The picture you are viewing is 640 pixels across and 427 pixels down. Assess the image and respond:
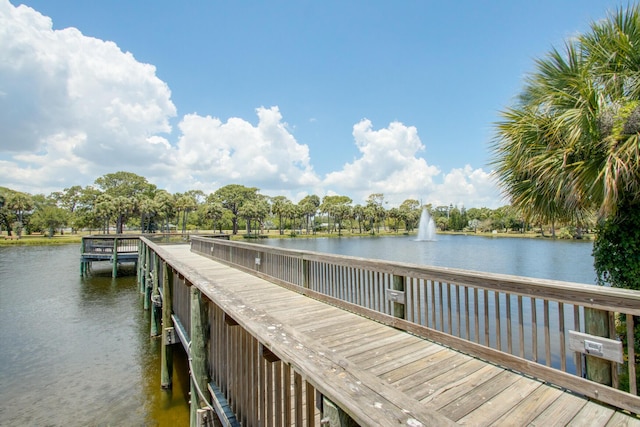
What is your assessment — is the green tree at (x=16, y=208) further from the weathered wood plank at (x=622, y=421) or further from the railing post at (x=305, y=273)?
the weathered wood plank at (x=622, y=421)

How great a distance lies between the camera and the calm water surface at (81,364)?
6715 mm

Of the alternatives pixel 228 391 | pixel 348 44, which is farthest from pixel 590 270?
pixel 228 391

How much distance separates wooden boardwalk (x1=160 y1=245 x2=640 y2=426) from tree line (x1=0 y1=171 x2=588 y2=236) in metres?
46.5

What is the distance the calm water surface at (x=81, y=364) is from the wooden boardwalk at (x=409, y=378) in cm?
524

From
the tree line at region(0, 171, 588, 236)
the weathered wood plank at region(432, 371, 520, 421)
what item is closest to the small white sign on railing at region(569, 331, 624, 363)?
the weathered wood plank at region(432, 371, 520, 421)

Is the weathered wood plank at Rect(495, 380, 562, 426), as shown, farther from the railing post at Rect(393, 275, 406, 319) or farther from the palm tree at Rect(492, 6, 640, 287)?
the palm tree at Rect(492, 6, 640, 287)

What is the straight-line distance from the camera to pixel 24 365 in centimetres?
874

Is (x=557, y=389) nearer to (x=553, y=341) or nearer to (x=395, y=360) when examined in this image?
(x=395, y=360)

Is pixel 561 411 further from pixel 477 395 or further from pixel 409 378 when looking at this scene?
pixel 409 378

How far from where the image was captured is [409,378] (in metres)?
2.81

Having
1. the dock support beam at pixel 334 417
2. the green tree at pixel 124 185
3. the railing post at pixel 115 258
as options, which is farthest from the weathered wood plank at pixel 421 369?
the green tree at pixel 124 185

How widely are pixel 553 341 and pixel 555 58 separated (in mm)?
7615

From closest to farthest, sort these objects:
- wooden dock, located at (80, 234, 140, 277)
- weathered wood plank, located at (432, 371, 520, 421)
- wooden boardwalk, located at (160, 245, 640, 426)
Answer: wooden boardwalk, located at (160, 245, 640, 426)
weathered wood plank, located at (432, 371, 520, 421)
wooden dock, located at (80, 234, 140, 277)

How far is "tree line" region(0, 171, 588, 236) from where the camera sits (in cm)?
5134
